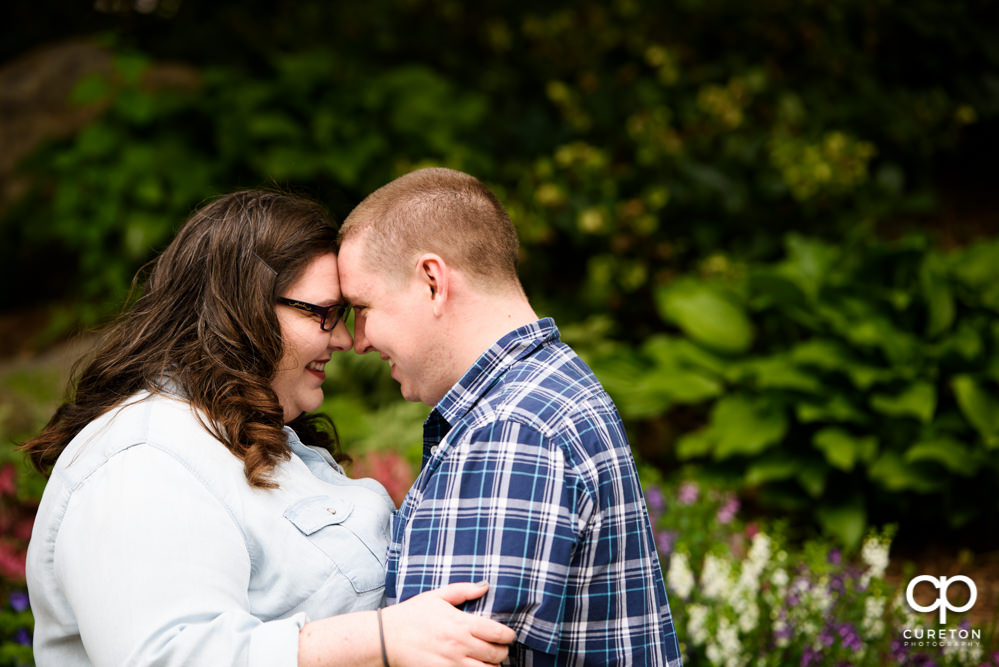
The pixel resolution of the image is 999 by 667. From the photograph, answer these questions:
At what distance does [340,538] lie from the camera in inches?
77.4

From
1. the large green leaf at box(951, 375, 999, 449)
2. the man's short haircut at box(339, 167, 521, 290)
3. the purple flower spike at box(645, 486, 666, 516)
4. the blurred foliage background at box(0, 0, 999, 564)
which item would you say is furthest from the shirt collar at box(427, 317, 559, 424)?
the large green leaf at box(951, 375, 999, 449)

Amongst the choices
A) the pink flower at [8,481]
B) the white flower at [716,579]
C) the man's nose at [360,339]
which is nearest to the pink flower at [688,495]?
the white flower at [716,579]

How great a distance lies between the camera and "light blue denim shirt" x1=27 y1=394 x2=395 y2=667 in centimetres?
164

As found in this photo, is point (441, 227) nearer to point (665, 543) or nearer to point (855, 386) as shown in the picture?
point (665, 543)

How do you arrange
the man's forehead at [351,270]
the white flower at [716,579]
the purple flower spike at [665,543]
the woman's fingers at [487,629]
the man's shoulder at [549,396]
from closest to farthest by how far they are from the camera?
the woman's fingers at [487,629] < the man's shoulder at [549,396] < the man's forehead at [351,270] < the white flower at [716,579] < the purple flower spike at [665,543]

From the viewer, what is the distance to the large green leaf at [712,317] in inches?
199

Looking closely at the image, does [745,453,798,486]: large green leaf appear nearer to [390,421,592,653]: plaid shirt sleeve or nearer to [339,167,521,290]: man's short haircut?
[339,167,521,290]: man's short haircut

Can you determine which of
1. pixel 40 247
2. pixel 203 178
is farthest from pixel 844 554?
pixel 40 247

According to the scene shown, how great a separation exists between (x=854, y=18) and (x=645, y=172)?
2873 millimetres

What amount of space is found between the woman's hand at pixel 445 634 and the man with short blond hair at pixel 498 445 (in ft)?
0.12

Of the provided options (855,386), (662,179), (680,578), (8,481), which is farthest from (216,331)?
(662,179)

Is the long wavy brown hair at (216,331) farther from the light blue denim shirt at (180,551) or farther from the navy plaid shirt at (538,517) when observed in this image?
the navy plaid shirt at (538,517)

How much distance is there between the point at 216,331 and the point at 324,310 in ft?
0.85

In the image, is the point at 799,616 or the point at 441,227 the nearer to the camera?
the point at 441,227
